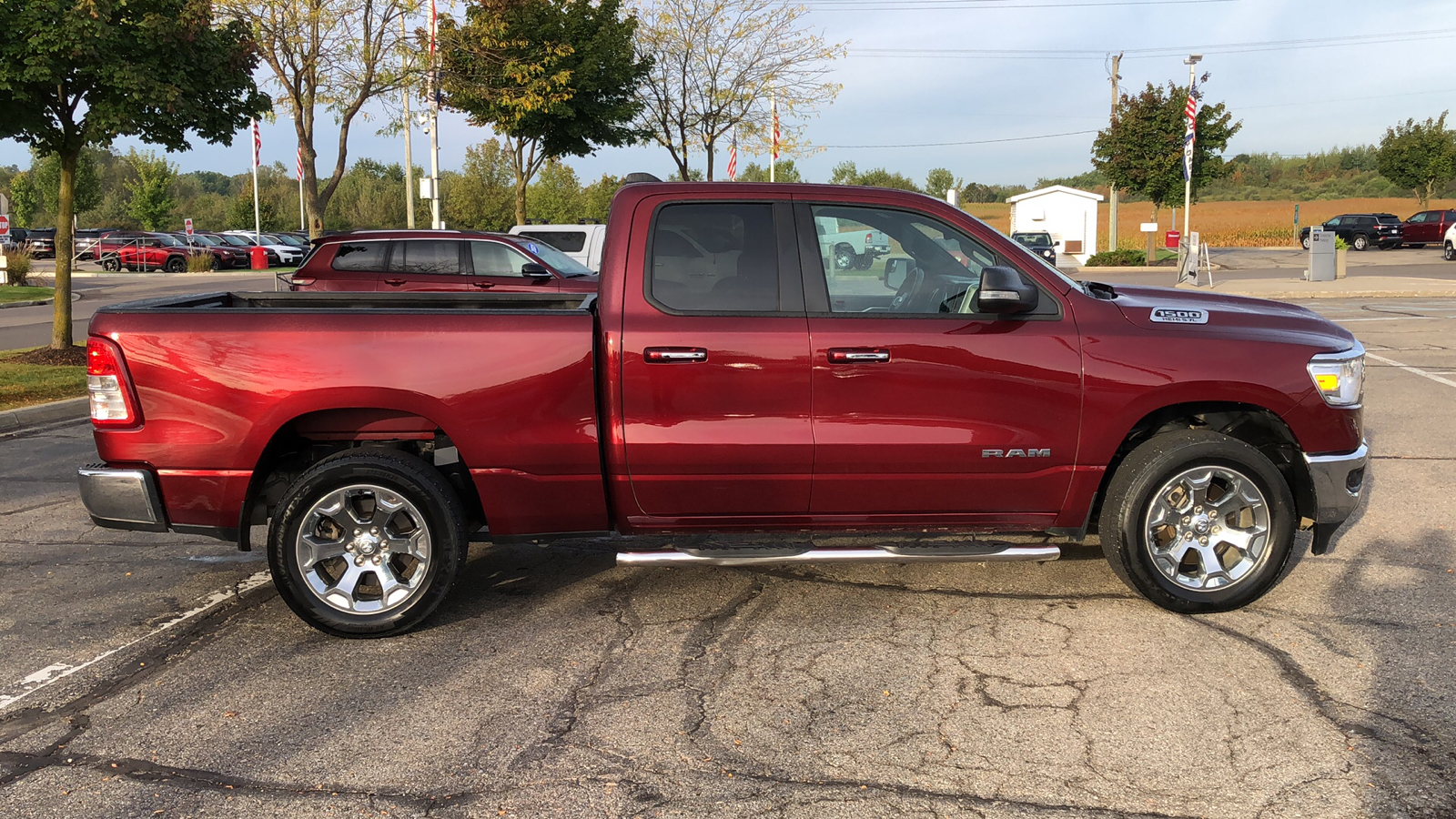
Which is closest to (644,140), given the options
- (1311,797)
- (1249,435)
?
(1249,435)

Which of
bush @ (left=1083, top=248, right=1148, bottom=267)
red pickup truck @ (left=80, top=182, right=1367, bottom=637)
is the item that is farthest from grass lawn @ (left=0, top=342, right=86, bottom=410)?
bush @ (left=1083, top=248, right=1148, bottom=267)

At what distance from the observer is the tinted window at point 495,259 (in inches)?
520

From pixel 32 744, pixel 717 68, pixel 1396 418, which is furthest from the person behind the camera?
pixel 717 68

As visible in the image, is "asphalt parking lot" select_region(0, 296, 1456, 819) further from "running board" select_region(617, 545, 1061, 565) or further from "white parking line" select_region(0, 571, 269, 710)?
"running board" select_region(617, 545, 1061, 565)

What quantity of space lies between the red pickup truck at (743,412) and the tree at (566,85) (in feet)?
56.8

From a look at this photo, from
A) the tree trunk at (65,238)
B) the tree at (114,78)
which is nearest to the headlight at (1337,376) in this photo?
the tree at (114,78)

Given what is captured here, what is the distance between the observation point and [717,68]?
31.5 meters

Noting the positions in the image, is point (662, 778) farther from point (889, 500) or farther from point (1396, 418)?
point (1396, 418)

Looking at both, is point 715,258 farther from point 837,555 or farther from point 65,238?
point 65,238

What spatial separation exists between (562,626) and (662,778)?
1542 mm

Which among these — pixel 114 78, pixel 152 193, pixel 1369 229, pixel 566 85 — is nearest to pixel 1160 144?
pixel 1369 229

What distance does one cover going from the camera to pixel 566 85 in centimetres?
2745

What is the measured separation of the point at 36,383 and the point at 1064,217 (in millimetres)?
38347

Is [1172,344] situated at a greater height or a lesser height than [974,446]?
greater
